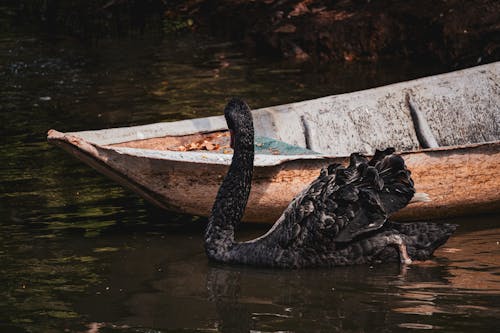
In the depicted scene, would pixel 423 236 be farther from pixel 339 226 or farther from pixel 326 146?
pixel 326 146

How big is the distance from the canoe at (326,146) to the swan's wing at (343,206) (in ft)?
2.59

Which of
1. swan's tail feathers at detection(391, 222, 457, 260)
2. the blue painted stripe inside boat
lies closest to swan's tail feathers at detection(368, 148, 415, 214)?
swan's tail feathers at detection(391, 222, 457, 260)

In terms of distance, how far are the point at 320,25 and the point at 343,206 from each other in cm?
1041

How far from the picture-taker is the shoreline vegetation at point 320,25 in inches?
640

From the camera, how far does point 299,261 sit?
777 cm

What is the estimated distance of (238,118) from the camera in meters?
8.21

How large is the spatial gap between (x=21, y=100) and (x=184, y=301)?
8753 millimetres

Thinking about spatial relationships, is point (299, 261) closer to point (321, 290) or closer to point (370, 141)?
point (321, 290)

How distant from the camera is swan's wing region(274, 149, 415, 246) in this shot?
7656mm

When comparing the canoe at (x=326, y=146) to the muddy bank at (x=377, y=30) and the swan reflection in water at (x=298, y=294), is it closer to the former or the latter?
the swan reflection in water at (x=298, y=294)

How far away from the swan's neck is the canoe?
330 mm

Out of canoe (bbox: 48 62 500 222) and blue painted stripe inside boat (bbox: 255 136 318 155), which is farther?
blue painted stripe inside boat (bbox: 255 136 318 155)

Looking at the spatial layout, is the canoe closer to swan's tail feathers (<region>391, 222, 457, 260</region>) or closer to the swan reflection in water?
the swan reflection in water

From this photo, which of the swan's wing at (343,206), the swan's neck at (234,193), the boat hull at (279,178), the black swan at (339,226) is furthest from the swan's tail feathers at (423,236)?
the swan's neck at (234,193)
